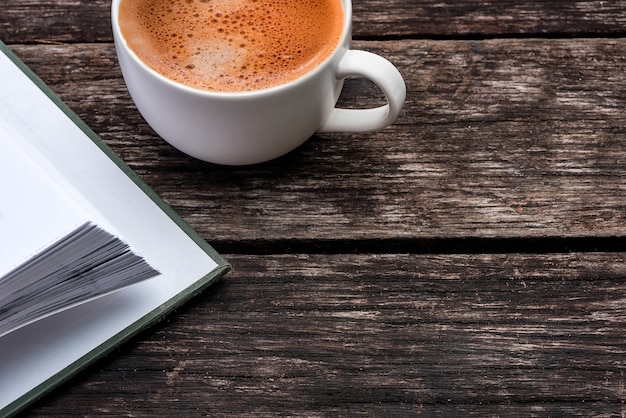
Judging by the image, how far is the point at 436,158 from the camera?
884 millimetres

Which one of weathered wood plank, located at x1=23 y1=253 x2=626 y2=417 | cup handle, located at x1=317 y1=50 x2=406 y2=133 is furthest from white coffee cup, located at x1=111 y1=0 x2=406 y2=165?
weathered wood plank, located at x1=23 y1=253 x2=626 y2=417

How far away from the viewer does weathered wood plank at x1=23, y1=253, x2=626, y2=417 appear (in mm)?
749

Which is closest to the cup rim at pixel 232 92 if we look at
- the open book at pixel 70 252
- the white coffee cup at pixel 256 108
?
the white coffee cup at pixel 256 108

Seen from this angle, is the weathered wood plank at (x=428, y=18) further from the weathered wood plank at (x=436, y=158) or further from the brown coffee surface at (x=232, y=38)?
the brown coffee surface at (x=232, y=38)

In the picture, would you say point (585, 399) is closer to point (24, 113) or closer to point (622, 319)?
point (622, 319)

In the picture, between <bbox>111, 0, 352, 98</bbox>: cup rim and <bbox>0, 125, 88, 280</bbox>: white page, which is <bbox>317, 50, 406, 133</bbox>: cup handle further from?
<bbox>0, 125, 88, 280</bbox>: white page

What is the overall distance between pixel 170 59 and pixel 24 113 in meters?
Result: 0.18

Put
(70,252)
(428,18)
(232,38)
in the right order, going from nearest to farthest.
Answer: (70,252)
(232,38)
(428,18)

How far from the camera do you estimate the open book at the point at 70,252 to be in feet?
2.26

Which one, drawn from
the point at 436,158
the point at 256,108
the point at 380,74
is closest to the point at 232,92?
the point at 256,108

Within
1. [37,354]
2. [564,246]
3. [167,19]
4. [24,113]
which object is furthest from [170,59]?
[564,246]

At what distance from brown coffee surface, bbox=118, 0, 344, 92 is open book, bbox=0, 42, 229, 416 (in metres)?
0.13

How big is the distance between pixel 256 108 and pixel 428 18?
347 millimetres

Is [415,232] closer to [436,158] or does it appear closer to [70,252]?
[436,158]
